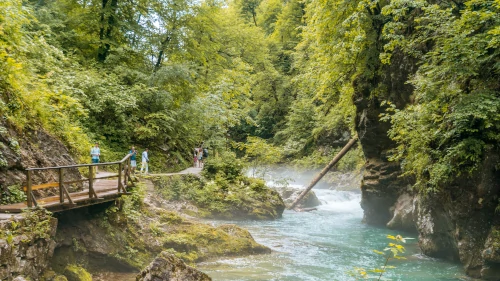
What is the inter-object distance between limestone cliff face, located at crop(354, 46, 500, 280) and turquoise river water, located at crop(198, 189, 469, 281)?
0.66m

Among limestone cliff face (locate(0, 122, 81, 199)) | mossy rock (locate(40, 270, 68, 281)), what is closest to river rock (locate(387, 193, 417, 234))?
limestone cliff face (locate(0, 122, 81, 199))

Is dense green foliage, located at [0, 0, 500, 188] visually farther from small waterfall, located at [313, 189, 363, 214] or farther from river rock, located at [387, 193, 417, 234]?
small waterfall, located at [313, 189, 363, 214]

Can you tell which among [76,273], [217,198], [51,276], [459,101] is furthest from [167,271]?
[217,198]

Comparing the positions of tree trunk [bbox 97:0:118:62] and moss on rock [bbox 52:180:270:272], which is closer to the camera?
moss on rock [bbox 52:180:270:272]

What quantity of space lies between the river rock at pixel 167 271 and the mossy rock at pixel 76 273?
93.5 inches

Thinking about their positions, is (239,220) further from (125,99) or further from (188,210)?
(125,99)

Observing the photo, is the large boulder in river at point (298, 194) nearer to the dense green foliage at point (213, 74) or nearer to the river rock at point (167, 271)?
the dense green foliage at point (213, 74)

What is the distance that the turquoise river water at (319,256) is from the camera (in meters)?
10.8

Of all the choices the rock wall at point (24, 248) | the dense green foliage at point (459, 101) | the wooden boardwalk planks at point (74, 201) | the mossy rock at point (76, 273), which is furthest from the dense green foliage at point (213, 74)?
the mossy rock at point (76, 273)

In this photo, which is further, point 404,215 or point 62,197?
point 404,215

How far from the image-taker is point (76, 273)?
869cm

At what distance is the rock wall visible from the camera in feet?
21.2

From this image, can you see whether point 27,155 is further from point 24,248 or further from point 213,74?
point 213,74

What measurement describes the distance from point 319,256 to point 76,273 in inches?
296
